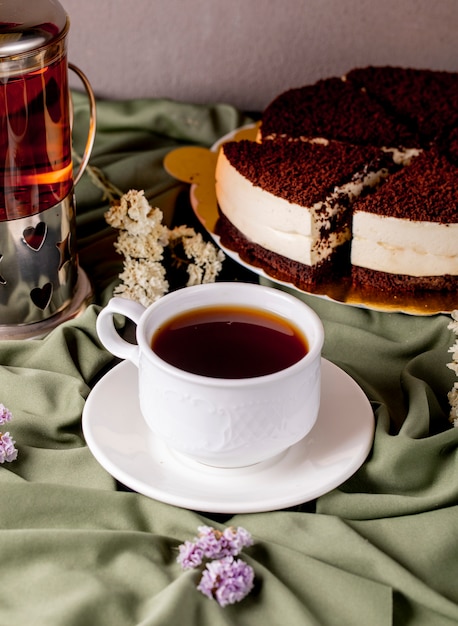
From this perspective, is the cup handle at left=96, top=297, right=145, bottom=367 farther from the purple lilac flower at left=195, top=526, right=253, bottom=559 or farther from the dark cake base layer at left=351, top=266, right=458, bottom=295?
the dark cake base layer at left=351, top=266, right=458, bottom=295

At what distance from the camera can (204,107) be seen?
6.42 ft

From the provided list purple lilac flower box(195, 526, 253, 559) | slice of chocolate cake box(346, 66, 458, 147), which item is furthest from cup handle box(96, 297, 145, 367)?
slice of chocolate cake box(346, 66, 458, 147)

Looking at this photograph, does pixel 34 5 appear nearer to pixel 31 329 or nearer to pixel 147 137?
pixel 31 329

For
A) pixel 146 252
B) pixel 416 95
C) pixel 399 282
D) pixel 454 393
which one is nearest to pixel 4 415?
pixel 146 252

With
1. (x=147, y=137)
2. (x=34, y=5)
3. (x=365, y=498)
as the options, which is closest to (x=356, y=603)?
(x=365, y=498)

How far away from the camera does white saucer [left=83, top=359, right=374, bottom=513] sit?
39.3 inches

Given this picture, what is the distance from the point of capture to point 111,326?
3.71 ft

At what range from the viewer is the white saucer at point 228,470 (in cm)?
100

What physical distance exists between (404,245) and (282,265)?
206mm

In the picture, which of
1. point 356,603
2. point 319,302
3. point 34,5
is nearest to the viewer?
point 356,603

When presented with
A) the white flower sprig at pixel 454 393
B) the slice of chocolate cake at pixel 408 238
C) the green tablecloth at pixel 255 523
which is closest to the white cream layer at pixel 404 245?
the slice of chocolate cake at pixel 408 238

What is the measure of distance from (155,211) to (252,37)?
68 centimetres

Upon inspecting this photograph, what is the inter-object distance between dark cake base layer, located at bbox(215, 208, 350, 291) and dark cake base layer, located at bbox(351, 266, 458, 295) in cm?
3

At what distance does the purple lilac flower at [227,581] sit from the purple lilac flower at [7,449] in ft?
0.98
